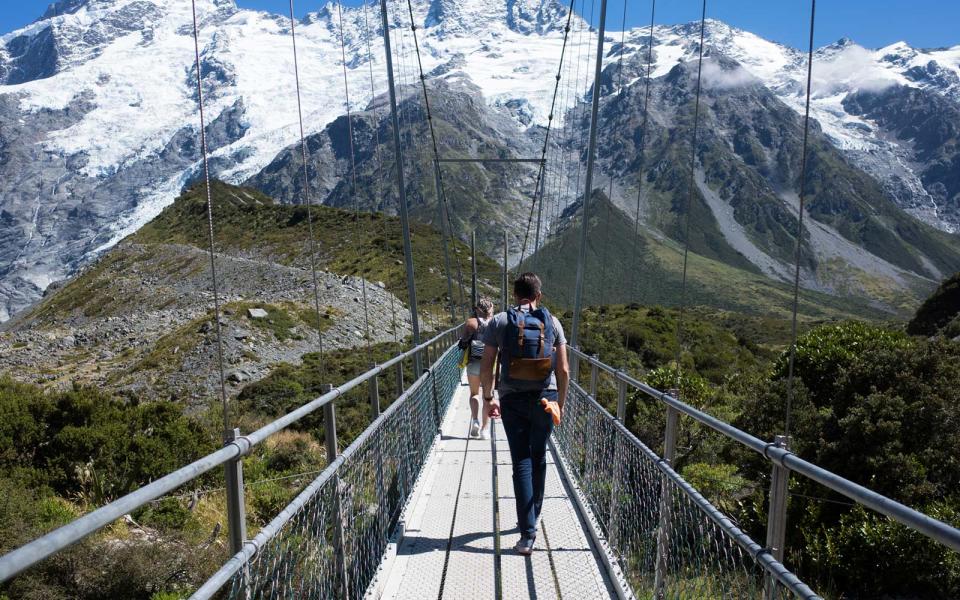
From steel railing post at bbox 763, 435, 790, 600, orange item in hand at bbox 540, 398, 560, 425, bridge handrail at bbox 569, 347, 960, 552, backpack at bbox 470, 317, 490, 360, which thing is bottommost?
backpack at bbox 470, 317, 490, 360

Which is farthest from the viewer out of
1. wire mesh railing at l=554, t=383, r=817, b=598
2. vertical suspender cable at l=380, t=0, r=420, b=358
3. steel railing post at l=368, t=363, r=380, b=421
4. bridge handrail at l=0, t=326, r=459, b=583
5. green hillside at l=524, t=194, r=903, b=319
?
green hillside at l=524, t=194, r=903, b=319

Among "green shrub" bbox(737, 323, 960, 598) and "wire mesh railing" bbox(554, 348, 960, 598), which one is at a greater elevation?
"wire mesh railing" bbox(554, 348, 960, 598)

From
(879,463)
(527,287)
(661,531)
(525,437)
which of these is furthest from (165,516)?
(879,463)

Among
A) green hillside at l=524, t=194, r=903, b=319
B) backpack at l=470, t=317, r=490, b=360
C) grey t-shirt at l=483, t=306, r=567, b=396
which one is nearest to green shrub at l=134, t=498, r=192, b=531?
backpack at l=470, t=317, r=490, b=360

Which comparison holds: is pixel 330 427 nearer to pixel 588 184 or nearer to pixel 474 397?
pixel 474 397

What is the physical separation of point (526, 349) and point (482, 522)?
1565 mm

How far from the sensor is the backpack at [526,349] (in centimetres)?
438

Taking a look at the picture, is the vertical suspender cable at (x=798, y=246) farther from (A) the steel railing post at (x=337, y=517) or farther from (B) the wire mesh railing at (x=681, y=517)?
(A) the steel railing post at (x=337, y=517)

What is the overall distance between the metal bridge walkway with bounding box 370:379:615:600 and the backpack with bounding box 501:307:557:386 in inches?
41.4

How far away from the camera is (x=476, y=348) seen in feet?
26.5

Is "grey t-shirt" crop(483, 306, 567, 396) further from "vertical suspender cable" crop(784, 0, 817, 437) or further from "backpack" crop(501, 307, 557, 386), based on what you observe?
"vertical suspender cable" crop(784, 0, 817, 437)

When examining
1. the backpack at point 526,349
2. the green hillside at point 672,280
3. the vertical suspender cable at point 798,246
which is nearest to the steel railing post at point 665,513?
the vertical suspender cable at point 798,246

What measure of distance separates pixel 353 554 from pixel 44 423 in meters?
7.51

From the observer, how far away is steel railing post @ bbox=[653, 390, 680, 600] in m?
3.57
